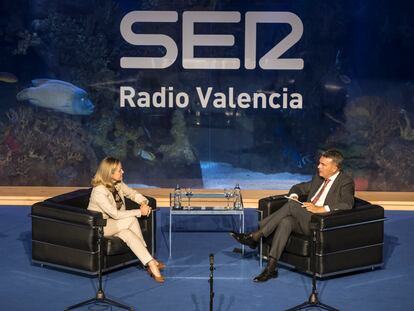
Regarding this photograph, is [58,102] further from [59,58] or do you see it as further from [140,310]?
[140,310]

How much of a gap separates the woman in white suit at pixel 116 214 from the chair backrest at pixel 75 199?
39 centimetres

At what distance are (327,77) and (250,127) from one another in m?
1.18

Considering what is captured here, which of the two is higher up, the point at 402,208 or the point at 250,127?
the point at 250,127

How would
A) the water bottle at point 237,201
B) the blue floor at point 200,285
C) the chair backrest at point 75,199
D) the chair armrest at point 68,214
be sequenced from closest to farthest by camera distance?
the blue floor at point 200,285, the chair armrest at point 68,214, the chair backrest at point 75,199, the water bottle at point 237,201

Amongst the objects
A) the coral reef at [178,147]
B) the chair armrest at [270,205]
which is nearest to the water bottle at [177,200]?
the chair armrest at [270,205]

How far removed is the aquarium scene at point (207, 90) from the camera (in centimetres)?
1103

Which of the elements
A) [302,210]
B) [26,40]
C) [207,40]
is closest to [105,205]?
[302,210]

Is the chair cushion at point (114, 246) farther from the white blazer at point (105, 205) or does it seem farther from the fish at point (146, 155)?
the fish at point (146, 155)

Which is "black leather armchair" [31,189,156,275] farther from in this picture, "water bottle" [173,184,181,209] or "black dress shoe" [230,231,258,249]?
"black dress shoe" [230,231,258,249]

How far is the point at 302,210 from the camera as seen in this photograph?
8.03 m

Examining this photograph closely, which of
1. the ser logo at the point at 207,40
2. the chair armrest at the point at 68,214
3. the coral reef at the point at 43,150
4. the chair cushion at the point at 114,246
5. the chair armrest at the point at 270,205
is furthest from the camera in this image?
the coral reef at the point at 43,150

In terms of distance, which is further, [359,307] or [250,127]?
[250,127]

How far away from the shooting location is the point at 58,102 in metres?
11.2

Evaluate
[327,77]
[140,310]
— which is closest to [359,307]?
[140,310]
